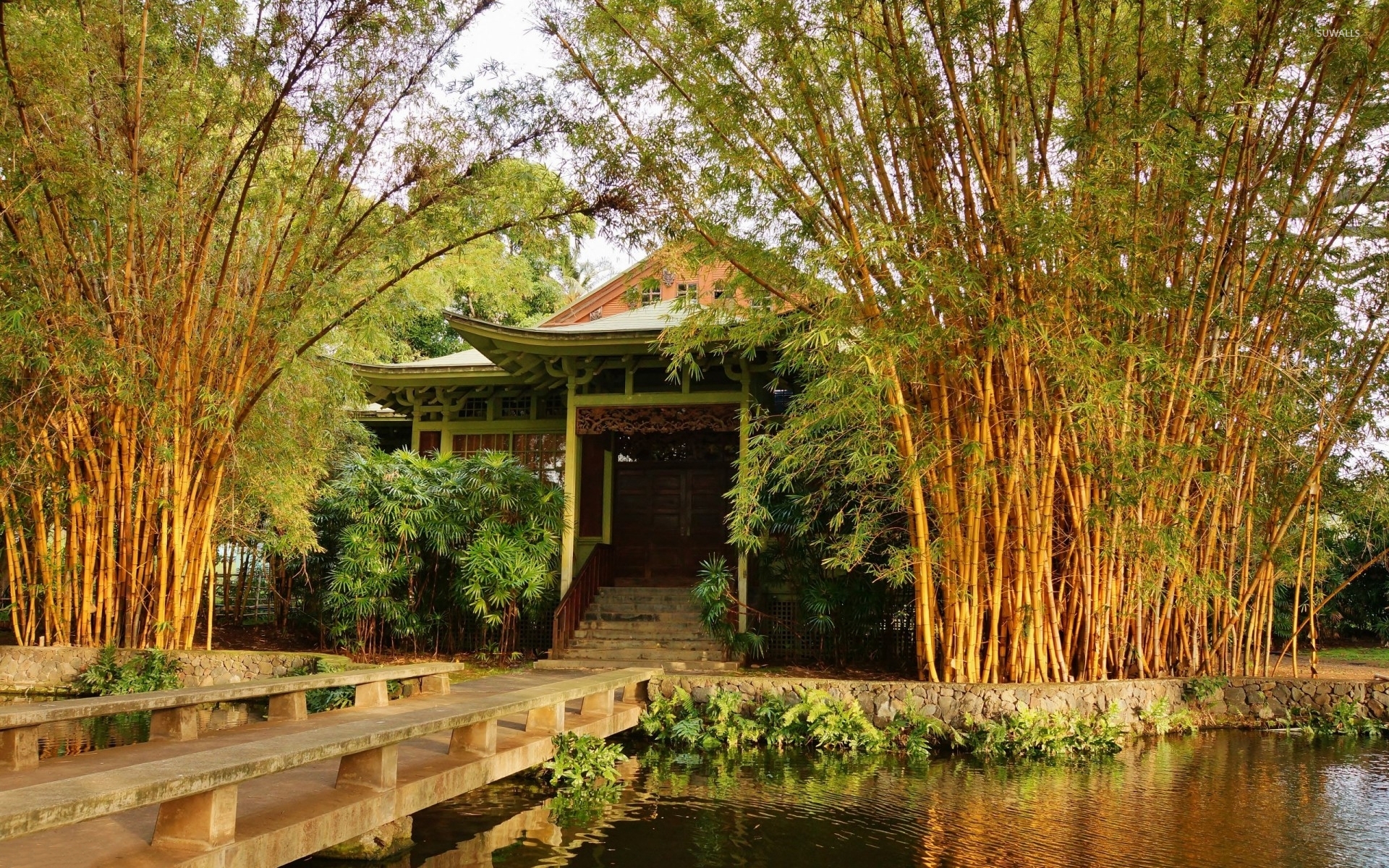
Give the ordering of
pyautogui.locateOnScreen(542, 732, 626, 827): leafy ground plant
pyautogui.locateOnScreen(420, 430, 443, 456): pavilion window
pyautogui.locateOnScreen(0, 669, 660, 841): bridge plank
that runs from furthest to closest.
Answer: pyautogui.locateOnScreen(420, 430, 443, 456): pavilion window, pyautogui.locateOnScreen(542, 732, 626, 827): leafy ground plant, pyautogui.locateOnScreen(0, 669, 660, 841): bridge plank

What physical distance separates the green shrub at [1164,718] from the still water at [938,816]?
0.70m

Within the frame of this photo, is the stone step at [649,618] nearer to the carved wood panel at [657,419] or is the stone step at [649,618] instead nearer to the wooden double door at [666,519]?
the wooden double door at [666,519]

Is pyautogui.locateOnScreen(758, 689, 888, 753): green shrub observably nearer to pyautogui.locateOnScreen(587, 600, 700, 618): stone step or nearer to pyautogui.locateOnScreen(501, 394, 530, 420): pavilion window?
pyautogui.locateOnScreen(587, 600, 700, 618): stone step

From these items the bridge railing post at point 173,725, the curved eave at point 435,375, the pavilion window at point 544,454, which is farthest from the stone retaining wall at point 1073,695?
the curved eave at point 435,375

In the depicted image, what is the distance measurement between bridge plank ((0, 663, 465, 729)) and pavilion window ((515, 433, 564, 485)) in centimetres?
559

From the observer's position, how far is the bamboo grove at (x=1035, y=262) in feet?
20.4

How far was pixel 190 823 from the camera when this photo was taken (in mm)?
2854

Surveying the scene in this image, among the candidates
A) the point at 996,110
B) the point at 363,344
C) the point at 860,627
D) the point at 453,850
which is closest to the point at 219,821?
the point at 453,850

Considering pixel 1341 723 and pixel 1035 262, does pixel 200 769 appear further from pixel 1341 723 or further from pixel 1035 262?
pixel 1341 723

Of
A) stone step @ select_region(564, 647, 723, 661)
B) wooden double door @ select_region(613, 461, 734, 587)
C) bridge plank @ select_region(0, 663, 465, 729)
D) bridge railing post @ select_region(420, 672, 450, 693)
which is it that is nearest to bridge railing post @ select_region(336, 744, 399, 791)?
bridge plank @ select_region(0, 663, 465, 729)

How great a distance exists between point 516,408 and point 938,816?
7.79 metres

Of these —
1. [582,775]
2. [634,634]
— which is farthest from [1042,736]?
[634,634]

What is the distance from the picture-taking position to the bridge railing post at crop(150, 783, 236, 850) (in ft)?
9.32

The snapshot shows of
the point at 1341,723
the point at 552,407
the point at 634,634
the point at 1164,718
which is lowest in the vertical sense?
the point at 1341,723
